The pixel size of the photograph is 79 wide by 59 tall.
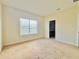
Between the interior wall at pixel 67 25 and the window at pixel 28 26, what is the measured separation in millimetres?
2025

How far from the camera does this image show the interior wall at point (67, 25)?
443 centimetres

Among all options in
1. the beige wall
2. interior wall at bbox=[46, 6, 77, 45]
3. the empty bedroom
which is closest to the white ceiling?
the empty bedroom

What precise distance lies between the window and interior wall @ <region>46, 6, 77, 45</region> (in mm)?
2025

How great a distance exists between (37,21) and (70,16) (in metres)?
3.01

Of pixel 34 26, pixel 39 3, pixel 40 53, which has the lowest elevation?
pixel 40 53

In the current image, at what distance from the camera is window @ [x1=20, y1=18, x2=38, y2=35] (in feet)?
17.1

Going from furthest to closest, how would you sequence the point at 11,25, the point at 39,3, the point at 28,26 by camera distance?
the point at 28,26 < the point at 11,25 < the point at 39,3

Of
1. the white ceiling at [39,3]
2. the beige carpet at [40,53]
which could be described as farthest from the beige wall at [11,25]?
the beige carpet at [40,53]

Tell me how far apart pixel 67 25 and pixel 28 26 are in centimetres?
308

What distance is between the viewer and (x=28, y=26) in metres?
5.79

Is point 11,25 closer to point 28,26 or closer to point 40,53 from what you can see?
point 28,26

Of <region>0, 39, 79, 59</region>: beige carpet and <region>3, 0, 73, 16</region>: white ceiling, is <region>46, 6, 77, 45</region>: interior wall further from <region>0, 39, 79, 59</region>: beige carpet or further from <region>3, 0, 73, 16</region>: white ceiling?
<region>0, 39, 79, 59</region>: beige carpet

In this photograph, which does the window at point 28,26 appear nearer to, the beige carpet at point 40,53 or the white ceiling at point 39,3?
the white ceiling at point 39,3

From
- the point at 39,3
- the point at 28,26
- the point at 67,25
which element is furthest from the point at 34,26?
the point at 39,3
